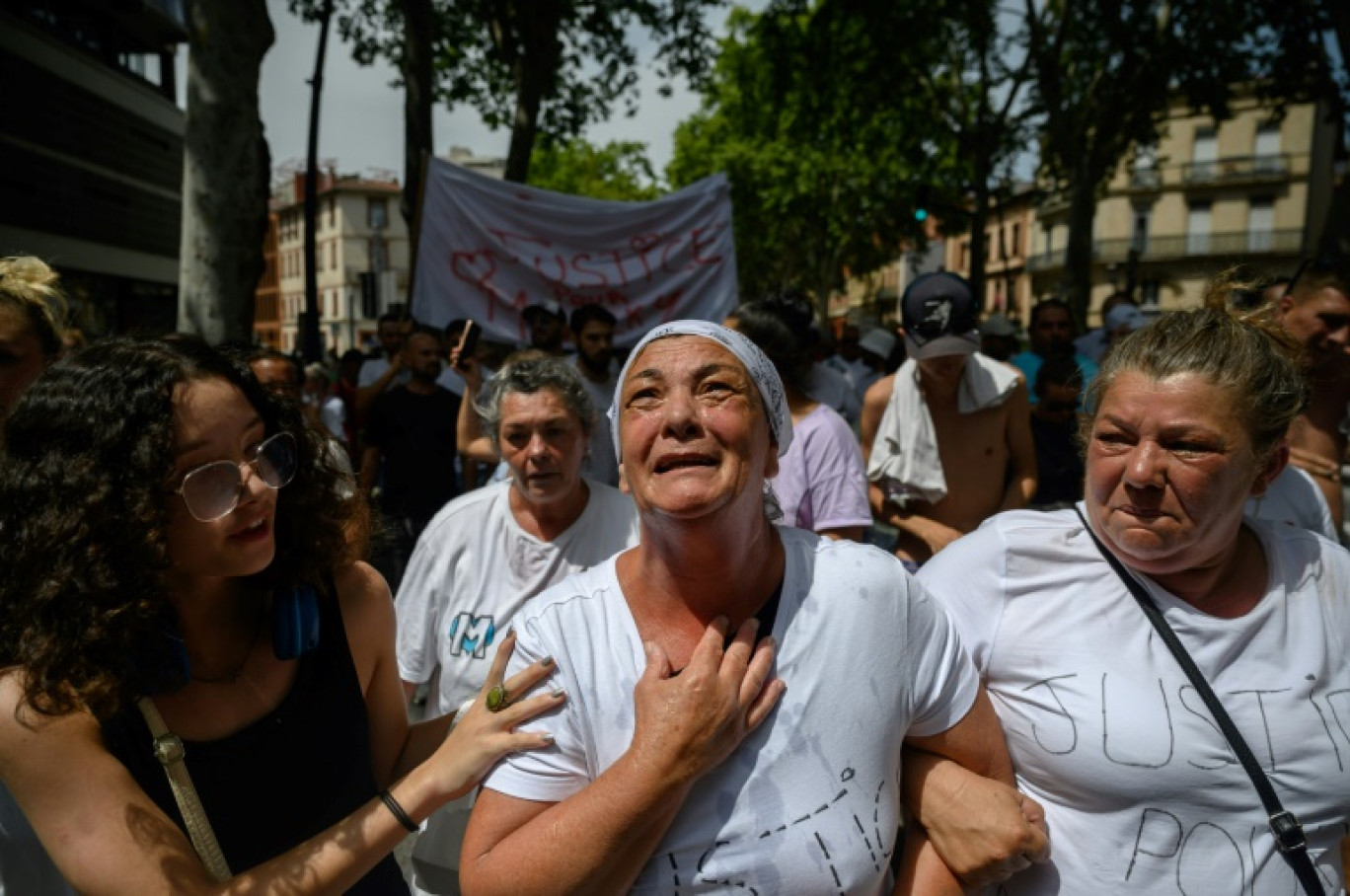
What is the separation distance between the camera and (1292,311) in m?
3.12

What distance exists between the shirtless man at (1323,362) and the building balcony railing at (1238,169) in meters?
58.8

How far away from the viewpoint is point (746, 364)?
5.79ft

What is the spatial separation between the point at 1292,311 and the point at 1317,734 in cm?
192

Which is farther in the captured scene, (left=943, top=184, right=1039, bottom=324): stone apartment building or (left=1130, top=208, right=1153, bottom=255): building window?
(left=943, top=184, right=1039, bottom=324): stone apartment building

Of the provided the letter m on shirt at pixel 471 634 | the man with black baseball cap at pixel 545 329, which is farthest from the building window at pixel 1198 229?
the letter m on shirt at pixel 471 634

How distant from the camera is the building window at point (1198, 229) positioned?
2194 inches

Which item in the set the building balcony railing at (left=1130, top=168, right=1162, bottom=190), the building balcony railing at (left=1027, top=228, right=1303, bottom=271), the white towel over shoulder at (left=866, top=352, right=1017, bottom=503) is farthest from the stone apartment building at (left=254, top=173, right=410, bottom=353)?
the white towel over shoulder at (left=866, top=352, right=1017, bottom=503)

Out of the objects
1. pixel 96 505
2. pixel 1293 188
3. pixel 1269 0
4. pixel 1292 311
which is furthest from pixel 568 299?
pixel 1293 188

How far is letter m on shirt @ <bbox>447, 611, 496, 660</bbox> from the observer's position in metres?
2.81

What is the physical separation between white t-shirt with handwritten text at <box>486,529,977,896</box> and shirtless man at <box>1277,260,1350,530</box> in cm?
196

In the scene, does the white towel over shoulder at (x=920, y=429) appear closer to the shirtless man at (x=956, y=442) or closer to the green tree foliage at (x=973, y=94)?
the shirtless man at (x=956, y=442)

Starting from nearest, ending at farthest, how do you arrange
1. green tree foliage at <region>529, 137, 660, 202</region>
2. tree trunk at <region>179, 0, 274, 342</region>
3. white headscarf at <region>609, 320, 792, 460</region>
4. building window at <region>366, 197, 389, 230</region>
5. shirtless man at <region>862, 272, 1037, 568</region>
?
1. white headscarf at <region>609, 320, 792, 460</region>
2. shirtless man at <region>862, 272, 1037, 568</region>
3. tree trunk at <region>179, 0, 274, 342</region>
4. green tree foliage at <region>529, 137, 660, 202</region>
5. building window at <region>366, 197, 389, 230</region>

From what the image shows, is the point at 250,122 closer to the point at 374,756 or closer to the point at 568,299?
the point at 568,299

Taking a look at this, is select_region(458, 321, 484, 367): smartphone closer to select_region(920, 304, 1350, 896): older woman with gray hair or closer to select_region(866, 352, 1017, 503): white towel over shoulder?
select_region(866, 352, 1017, 503): white towel over shoulder
